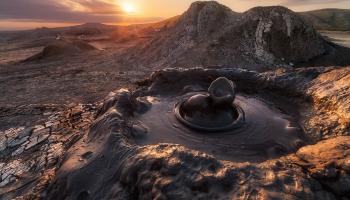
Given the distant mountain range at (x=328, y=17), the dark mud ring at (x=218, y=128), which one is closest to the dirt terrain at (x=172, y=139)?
the dark mud ring at (x=218, y=128)

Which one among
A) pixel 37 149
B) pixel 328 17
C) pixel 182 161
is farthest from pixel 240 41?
pixel 328 17

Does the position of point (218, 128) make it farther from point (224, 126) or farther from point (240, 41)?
point (240, 41)

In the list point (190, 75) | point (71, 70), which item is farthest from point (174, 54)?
point (190, 75)

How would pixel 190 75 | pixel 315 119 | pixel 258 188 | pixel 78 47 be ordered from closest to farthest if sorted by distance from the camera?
pixel 258 188
pixel 315 119
pixel 190 75
pixel 78 47

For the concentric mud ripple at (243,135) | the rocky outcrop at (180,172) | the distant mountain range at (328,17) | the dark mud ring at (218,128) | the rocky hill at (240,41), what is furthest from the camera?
the distant mountain range at (328,17)

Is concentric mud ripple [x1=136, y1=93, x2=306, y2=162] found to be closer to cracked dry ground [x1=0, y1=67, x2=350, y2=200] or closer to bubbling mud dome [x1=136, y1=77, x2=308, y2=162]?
bubbling mud dome [x1=136, y1=77, x2=308, y2=162]

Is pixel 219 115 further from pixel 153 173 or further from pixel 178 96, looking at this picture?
pixel 153 173

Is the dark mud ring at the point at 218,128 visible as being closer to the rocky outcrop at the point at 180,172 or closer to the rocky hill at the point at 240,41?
the rocky outcrop at the point at 180,172
